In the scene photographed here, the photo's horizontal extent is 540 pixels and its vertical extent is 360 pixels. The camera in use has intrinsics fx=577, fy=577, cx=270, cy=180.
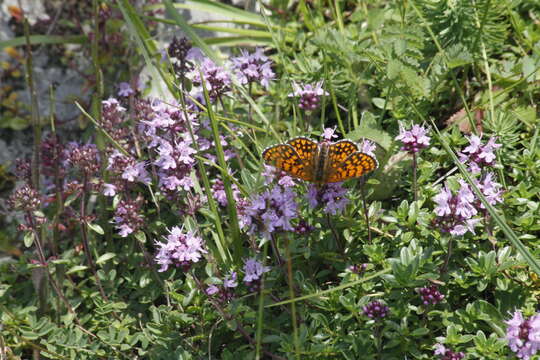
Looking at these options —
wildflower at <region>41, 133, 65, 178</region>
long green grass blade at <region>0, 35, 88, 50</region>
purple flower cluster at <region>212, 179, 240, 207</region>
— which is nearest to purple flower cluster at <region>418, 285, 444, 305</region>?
purple flower cluster at <region>212, 179, 240, 207</region>

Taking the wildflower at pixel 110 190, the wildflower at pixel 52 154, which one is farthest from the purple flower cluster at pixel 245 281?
the wildflower at pixel 52 154

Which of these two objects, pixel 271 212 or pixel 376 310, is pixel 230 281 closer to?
pixel 271 212

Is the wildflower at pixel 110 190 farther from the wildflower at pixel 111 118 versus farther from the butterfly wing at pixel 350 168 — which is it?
the butterfly wing at pixel 350 168

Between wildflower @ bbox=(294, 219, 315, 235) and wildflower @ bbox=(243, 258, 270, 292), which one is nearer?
wildflower @ bbox=(243, 258, 270, 292)

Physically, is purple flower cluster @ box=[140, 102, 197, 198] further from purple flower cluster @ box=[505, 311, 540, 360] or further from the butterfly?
purple flower cluster @ box=[505, 311, 540, 360]

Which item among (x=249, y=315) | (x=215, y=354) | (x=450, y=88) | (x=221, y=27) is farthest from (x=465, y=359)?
(x=221, y=27)

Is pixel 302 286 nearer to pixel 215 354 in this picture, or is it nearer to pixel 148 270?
pixel 215 354

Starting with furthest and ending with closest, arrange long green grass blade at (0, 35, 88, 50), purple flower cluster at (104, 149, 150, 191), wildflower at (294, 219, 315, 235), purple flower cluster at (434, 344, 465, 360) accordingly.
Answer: long green grass blade at (0, 35, 88, 50) → purple flower cluster at (104, 149, 150, 191) → wildflower at (294, 219, 315, 235) → purple flower cluster at (434, 344, 465, 360)
